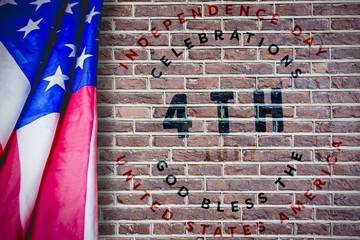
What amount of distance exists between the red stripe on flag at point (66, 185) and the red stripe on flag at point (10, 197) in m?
0.07

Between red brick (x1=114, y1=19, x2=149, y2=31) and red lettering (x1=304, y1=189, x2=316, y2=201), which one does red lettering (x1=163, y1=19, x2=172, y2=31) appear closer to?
red brick (x1=114, y1=19, x2=149, y2=31)

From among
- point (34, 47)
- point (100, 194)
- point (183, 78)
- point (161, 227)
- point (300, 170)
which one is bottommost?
point (161, 227)

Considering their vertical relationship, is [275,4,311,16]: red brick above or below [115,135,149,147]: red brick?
above

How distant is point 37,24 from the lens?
1.52 metres

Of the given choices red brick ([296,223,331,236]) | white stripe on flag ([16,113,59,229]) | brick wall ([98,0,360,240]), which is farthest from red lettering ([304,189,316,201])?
white stripe on flag ([16,113,59,229])

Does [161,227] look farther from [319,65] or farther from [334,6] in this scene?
[334,6]

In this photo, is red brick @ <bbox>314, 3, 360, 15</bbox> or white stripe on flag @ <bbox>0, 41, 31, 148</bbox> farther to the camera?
red brick @ <bbox>314, 3, 360, 15</bbox>

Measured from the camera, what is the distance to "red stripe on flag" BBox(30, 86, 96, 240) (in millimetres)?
1461

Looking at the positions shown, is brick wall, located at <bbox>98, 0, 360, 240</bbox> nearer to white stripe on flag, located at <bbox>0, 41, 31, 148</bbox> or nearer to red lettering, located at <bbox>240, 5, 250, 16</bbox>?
red lettering, located at <bbox>240, 5, 250, 16</bbox>

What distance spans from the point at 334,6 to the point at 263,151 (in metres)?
0.80

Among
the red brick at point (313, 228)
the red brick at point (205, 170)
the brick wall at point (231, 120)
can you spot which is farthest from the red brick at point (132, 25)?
the red brick at point (313, 228)

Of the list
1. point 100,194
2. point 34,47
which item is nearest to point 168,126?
point 100,194

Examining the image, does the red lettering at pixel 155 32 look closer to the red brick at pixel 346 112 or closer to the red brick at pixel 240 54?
the red brick at pixel 240 54

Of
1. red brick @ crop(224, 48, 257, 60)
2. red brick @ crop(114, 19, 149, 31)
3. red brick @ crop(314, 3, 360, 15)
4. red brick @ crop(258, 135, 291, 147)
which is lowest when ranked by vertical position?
red brick @ crop(258, 135, 291, 147)
